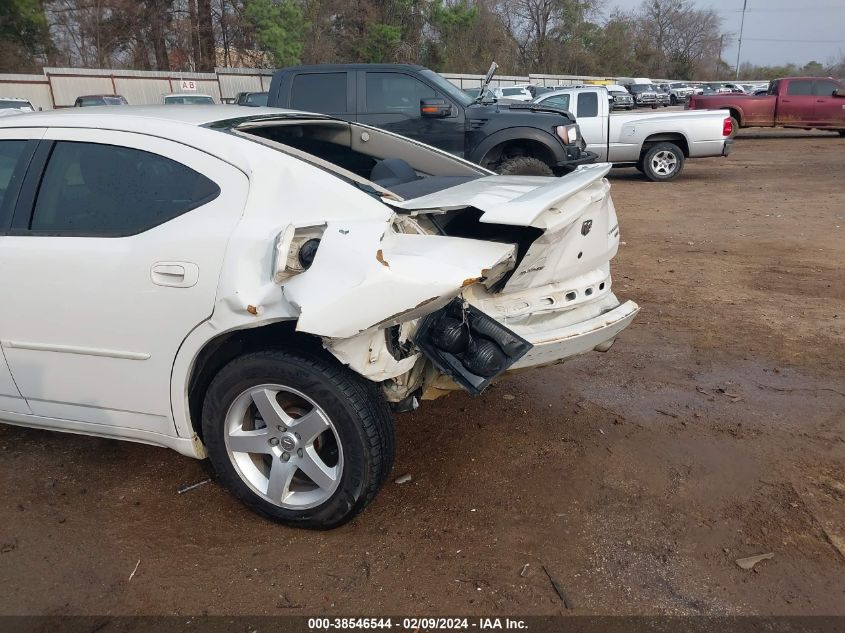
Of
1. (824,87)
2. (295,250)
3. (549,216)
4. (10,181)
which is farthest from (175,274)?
(824,87)

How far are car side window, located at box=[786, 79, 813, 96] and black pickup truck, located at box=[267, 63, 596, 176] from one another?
1506 cm

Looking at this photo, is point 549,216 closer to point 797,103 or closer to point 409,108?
point 409,108

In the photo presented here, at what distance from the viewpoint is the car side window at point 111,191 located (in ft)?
9.14

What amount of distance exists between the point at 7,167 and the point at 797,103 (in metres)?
22.2

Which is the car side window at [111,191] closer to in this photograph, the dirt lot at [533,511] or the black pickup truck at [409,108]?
the dirt lot at [533,511]

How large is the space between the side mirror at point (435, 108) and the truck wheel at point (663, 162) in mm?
5968

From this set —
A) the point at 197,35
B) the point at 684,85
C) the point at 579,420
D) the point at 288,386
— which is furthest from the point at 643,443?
the point at 684,85

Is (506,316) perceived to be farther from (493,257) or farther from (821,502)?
(821,502)

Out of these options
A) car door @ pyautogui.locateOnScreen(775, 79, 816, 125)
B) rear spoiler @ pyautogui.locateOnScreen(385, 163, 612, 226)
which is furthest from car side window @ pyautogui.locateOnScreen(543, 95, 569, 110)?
car door @ pyautogui.locateOnScreen(775, 79, 816, 125)

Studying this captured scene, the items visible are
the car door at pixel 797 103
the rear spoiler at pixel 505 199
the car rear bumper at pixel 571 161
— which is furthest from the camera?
the car door at pixel 797 103

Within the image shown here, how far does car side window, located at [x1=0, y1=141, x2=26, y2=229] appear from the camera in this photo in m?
3.04

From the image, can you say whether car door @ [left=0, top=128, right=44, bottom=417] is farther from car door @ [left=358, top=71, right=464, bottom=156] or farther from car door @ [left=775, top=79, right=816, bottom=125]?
car door @ [left=775, top=79, right=816, bottom=125]

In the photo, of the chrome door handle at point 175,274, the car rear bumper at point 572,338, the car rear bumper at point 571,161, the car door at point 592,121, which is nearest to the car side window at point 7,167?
the chrome door handle at point 175,274

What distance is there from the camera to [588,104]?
12875 millimetres
